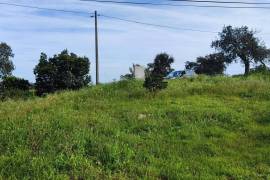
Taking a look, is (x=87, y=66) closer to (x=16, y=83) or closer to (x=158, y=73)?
(x=16, y=83)

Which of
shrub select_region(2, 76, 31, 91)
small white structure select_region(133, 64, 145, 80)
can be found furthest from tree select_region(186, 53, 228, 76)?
small white structure select_region(133, 64, 145, 80)

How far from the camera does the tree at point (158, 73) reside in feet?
58.8

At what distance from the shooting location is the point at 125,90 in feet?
61.6

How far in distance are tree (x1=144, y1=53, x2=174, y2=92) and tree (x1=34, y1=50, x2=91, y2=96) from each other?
34.0ft

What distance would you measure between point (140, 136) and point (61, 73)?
796 inches

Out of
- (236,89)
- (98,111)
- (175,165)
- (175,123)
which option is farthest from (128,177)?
(236,89)

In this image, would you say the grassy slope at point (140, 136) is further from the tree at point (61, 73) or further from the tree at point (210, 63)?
the tree at point (210, 63)

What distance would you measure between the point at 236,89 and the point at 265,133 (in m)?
5.34

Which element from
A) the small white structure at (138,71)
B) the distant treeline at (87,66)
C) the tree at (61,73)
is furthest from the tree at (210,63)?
the small white structure at (138,71)

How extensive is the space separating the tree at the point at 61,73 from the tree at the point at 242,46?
68.7 ft

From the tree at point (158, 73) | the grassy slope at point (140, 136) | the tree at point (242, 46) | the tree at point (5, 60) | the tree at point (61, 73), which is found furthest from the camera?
the tree at point (5, 60)

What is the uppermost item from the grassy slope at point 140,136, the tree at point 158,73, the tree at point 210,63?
the tree at point 210,63

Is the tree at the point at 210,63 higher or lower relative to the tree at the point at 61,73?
higher

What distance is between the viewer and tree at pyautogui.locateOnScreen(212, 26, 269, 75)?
5059 cm
